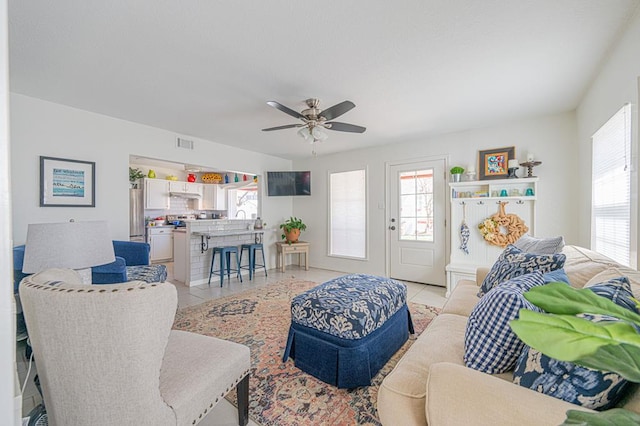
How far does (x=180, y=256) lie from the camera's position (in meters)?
4.53

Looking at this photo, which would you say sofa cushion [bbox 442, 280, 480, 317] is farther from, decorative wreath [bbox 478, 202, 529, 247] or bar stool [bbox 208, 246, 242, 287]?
bar stool [bbox 208, 246, 242, 287]

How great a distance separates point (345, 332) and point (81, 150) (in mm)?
3616

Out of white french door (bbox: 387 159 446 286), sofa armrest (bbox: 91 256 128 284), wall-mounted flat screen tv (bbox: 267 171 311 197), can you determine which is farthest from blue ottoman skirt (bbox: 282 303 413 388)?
wall-mounted flat screen tv (bbox: 267 171 311 197)

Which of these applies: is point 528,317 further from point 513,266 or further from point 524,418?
point 513,266

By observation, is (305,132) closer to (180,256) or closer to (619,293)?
(619,293)

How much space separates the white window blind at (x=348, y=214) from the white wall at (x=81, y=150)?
252 centimetres

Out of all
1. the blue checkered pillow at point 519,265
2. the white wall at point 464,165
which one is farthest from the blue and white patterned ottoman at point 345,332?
the white wall at point 464,165

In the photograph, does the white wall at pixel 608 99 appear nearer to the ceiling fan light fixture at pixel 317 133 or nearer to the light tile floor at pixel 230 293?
the light tile floor at pixel 230 293

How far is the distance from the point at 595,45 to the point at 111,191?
16.2 ft

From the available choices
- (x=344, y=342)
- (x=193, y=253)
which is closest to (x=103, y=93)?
(x=193, y=253)

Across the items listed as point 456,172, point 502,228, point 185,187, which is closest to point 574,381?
point 502,228

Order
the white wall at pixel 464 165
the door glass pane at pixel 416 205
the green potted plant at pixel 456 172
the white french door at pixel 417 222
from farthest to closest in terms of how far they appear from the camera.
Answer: the door glass pane at pixel 416 205
the white french door at pixel 417 222
the green potted plant at pixel 456 172
the white wall at pixel 464 165

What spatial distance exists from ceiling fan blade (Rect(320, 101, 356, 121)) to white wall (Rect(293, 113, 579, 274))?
2.02 metres

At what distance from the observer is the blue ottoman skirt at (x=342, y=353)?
5.72ft
